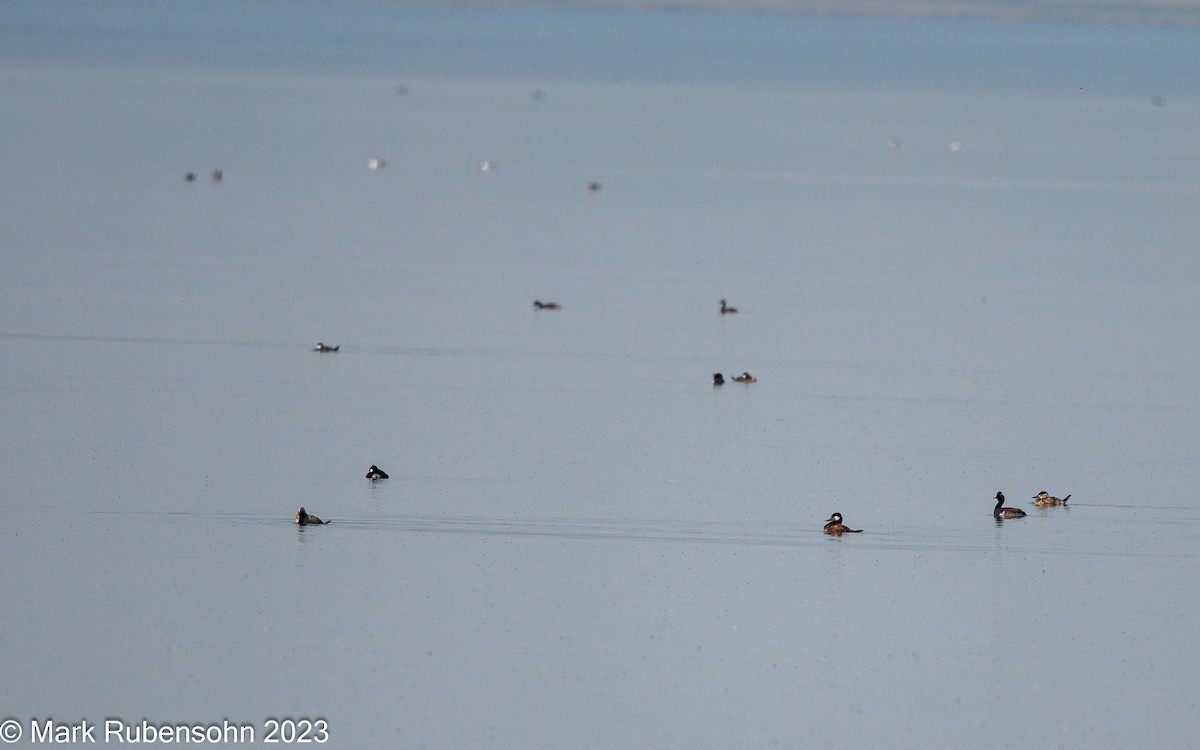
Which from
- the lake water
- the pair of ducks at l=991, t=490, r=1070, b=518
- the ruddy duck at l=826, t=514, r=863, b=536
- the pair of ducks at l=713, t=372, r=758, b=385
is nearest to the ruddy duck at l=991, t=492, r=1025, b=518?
the pair of ducks at l=991, t=490, r=1070, b=518

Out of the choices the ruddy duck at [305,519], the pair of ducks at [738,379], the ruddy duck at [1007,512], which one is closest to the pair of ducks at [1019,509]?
the ruddy duck at [1007,512]

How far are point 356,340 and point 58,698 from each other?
1410 cm

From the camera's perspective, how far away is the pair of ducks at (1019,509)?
2080 centimetres

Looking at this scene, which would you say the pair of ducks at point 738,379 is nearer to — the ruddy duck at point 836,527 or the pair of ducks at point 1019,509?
the pair of ducks at point 1019,509

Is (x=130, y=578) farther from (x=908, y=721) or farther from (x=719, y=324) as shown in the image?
(x=719, y=324)

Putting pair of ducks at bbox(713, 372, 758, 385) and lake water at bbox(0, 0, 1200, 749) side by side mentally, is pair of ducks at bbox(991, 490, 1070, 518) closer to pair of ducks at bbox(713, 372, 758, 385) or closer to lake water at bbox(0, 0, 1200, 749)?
lake water at bbox(0, 0, 1200, 749)

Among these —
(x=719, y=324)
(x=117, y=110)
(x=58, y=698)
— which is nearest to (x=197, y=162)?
(x=117, y=110)

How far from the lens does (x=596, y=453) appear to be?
2306cm

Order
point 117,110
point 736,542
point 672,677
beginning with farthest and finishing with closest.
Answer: point 117,110 < point 736,542 < point 672,677

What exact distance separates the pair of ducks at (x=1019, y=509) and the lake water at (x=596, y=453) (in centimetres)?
14

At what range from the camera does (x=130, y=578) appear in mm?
17953

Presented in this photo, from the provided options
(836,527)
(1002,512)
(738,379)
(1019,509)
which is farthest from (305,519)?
(738,379)

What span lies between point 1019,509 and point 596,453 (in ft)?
15.6

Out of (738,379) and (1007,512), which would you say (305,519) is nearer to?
(1007,512)
